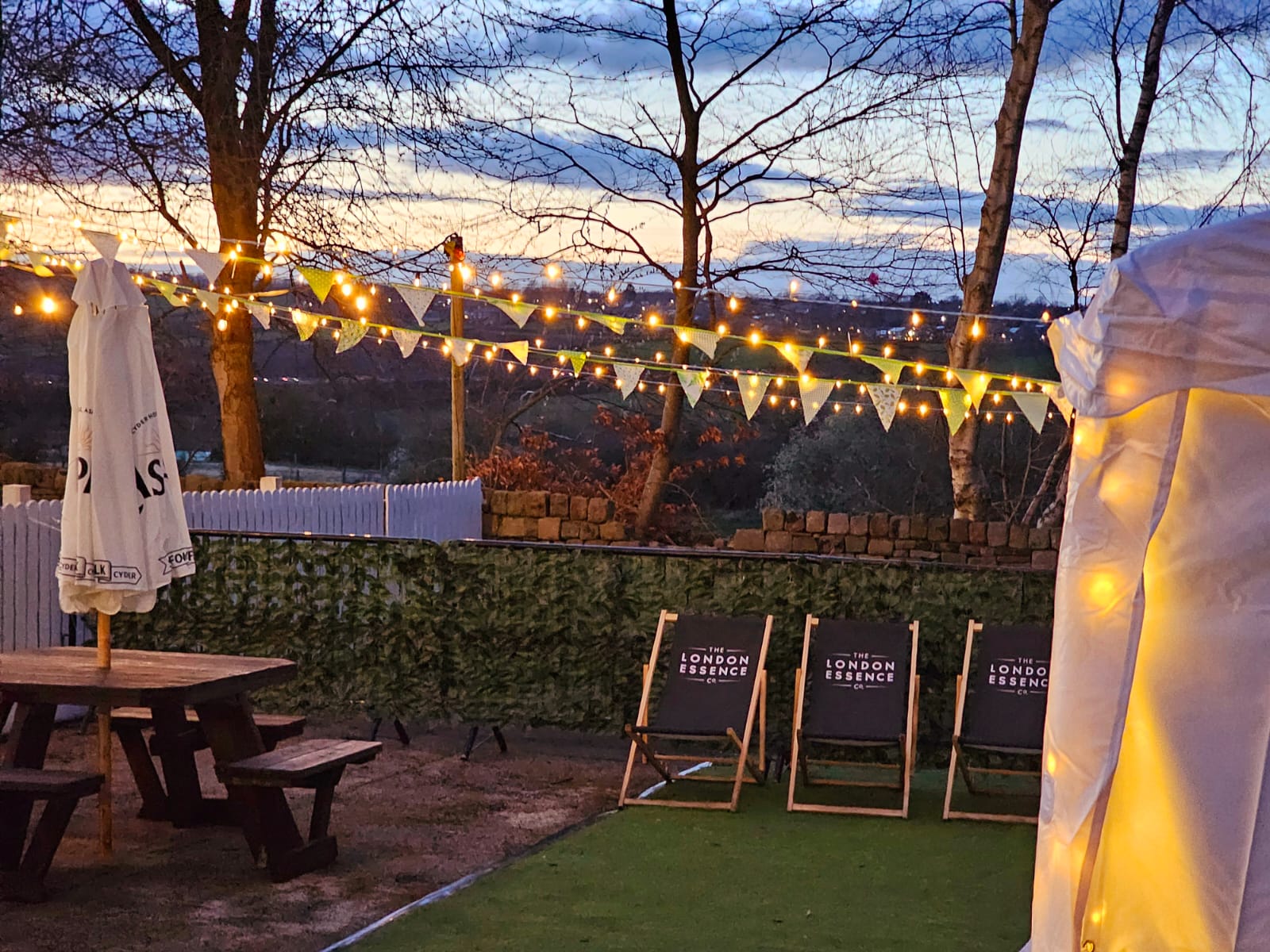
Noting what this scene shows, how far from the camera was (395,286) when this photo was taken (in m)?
6.57

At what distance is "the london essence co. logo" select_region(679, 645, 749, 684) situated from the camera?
6.66 m

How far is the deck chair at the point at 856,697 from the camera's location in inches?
249

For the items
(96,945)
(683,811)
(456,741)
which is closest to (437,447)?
(456,741)

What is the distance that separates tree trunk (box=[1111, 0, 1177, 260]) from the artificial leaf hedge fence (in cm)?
691

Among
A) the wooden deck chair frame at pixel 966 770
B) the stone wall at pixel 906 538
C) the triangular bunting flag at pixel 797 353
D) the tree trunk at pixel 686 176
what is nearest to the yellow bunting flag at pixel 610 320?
the triangular bunting flag at pixel 797 353

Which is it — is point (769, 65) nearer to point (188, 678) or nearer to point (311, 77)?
point (311, 77)

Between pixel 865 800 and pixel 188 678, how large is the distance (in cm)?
332

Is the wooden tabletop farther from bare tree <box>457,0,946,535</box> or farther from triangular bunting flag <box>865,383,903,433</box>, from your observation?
bare tree <box>457,0,946,535</box>

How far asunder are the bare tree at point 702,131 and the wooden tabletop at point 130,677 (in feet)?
32.2

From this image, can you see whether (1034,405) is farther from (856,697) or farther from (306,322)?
(306,322)

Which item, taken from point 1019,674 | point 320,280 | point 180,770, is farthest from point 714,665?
point 320,280

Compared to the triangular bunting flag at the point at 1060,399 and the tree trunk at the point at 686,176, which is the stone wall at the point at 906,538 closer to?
the tree trunk at the point at 686,176

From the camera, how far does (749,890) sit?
5.16 m

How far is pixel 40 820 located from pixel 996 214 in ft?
29.8
